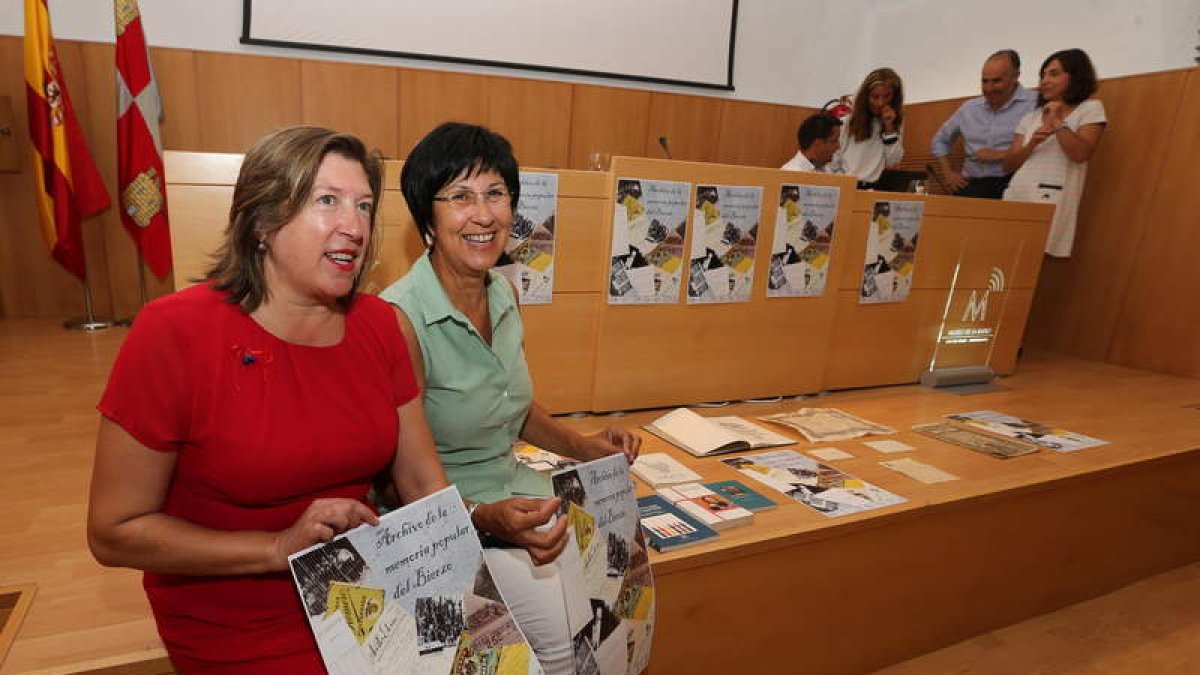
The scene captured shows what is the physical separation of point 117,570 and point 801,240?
2.21 metres

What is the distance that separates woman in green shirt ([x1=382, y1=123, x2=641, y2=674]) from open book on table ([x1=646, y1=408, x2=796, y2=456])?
0.75m

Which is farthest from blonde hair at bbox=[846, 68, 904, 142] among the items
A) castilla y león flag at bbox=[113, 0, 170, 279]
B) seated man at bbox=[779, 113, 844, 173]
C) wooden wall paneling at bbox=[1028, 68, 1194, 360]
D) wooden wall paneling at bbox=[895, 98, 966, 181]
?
castilla y león flag at bbox=[113, 0, 170, 279]

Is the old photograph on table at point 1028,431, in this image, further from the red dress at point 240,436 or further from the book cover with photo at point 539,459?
the red dress at point 240,436

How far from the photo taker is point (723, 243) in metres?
2.32

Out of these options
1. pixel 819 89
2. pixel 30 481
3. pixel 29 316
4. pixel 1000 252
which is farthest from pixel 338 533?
pixel 819 89

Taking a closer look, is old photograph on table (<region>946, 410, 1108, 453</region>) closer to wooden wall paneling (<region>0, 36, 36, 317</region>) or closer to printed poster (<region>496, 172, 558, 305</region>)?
printed poster (<region>496, 172, 558, 305</region>)

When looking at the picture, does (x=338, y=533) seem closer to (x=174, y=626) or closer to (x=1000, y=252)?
(x=174, y=626)

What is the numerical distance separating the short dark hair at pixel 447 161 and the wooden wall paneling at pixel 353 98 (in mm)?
2763

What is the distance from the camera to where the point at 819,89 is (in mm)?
5219

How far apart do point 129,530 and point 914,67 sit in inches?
214

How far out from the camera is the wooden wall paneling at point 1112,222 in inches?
139

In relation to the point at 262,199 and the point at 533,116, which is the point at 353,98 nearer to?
the point at 533,116

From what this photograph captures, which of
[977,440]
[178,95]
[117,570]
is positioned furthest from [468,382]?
[178,95]

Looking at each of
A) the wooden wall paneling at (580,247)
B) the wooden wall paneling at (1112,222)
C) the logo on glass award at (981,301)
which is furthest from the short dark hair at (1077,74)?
the wooden wall paneling at (580,247)
